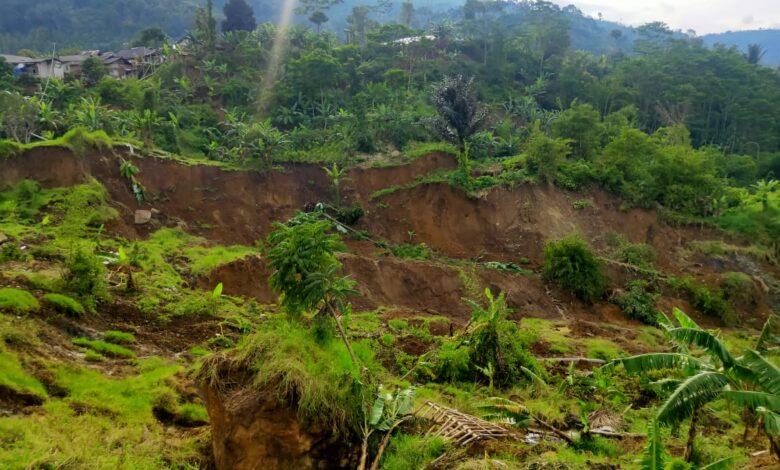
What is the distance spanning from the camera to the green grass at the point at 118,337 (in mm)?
12352

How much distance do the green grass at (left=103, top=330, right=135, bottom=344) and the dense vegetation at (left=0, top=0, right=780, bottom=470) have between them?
0.21 ft

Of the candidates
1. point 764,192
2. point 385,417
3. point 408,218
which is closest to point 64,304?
point 385,417

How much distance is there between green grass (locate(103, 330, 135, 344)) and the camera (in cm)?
1235

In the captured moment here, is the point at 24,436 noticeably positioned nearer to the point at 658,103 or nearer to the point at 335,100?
the point at 335,100

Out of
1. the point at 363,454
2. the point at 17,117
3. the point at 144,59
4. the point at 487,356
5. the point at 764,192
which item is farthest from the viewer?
the point at 144,59

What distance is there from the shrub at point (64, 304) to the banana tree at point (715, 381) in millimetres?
10964

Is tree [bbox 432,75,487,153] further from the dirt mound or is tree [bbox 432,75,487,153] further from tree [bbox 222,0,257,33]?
tree [bbox 222,0,257,33]

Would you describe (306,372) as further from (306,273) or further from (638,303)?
(638,303)

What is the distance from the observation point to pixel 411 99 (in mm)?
38344

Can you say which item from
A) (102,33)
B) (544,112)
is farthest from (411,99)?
(102,33)

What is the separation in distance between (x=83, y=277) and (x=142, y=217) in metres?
8.48

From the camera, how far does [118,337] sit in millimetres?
12438

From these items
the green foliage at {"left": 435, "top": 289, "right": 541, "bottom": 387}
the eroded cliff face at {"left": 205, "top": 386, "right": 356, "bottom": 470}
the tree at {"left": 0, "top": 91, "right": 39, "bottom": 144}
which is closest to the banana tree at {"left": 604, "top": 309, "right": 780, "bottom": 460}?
the eroded cliff face at {"left": 205, "top": 386, "right": 356, "bottom": 470}

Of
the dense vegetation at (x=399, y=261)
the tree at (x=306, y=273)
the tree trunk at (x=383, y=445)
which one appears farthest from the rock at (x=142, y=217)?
the tree trunk at (x=383, y=445)
